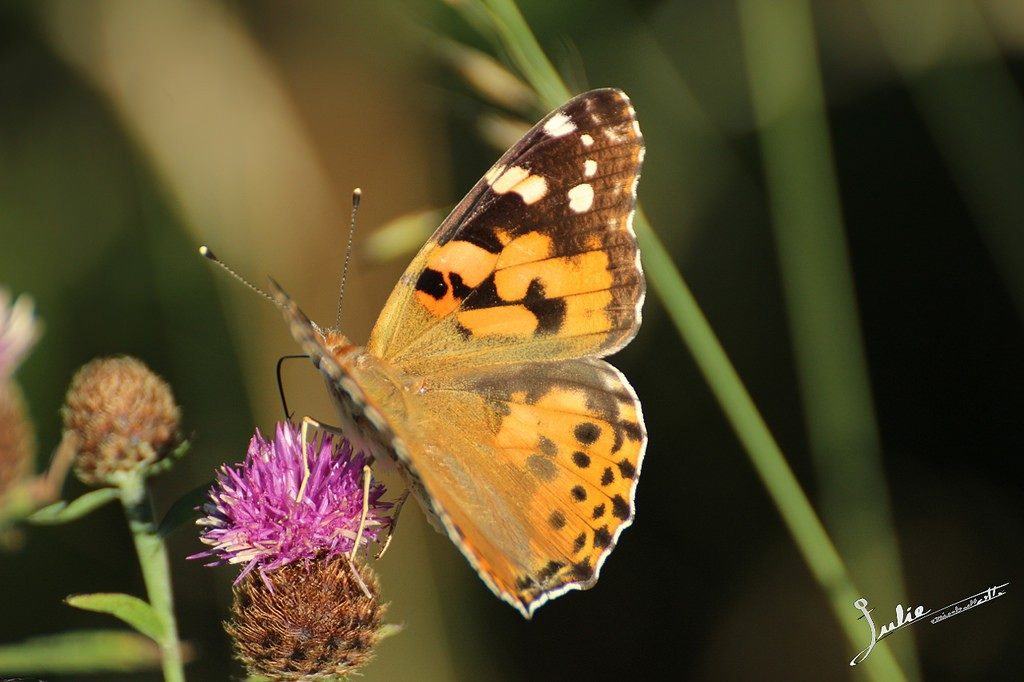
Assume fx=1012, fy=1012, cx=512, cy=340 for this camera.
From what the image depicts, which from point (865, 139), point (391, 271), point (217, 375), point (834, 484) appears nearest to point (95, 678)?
point (217, 375)

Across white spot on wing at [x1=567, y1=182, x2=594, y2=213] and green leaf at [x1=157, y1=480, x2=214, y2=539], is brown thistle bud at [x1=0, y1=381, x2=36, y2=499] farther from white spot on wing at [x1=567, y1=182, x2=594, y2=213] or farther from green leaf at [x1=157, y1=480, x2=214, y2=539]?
white spot on wing at [x1=567, y1=182, x2=594, y2=213]

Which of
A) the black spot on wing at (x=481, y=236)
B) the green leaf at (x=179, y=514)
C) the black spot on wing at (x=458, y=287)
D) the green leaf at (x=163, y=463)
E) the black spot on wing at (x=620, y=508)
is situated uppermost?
the black spot on wing at (x=481, y=236)

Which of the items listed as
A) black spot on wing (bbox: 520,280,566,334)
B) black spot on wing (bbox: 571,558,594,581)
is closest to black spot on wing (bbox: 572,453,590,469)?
black spot on wing (bbox: 571,558,594,581)

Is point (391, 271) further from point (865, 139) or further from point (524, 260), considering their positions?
point (865, 139)

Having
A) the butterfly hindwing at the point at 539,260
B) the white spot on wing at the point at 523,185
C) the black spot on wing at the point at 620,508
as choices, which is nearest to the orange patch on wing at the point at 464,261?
the butterfly hindwing at the point at 539,260

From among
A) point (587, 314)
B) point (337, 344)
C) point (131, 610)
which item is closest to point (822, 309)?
point (587, 314)

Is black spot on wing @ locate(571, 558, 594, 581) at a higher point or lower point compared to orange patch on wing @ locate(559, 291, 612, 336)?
lower

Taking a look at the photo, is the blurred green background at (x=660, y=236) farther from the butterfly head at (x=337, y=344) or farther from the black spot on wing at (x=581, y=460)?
the black spot on wing at (x=581, y=460)
